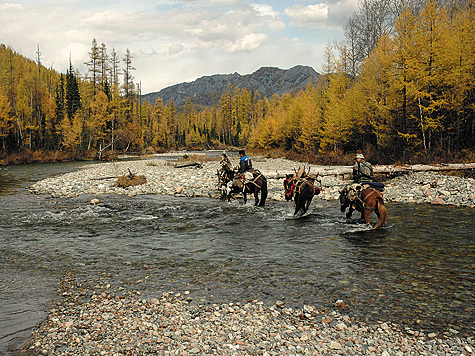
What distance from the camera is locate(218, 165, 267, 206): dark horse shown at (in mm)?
14578

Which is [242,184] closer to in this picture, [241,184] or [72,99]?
[241,184]

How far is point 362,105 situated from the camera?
30078 mm

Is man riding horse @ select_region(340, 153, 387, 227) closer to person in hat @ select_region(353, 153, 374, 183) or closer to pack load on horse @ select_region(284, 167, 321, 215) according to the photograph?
person in hat @ select_region(353, 153, 374, 183)

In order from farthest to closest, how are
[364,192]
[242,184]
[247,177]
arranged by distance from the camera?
[242,184], [247,177], [364,192]

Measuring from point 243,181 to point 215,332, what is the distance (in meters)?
10.3

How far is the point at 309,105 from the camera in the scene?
41.2 metres

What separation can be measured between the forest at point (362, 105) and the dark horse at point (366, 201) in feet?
45.0

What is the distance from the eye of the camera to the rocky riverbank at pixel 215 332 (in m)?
4.55

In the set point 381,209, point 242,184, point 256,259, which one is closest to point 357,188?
point 381,209

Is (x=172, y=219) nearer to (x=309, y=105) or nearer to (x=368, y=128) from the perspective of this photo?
(x=368, y=128)

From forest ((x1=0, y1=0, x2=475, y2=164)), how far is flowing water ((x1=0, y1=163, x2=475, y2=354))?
1212 centimetres

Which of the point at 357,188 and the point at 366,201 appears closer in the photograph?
the point at 366,201

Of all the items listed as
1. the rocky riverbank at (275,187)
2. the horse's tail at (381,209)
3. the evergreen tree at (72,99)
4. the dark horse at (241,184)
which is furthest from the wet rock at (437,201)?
the evergreen tree at (72,99)

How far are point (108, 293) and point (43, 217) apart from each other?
8685 millimetres
